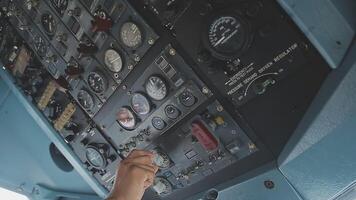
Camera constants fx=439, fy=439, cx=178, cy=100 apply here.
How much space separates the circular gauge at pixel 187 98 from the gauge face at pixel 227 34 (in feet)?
0.94

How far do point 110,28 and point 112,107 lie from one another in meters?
0.46

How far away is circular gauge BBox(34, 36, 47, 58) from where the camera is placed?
2.79 m

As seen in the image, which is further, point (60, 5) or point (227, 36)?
point (60, 5)

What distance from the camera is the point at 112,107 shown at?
7.93 feet

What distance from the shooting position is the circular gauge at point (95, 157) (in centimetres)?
263

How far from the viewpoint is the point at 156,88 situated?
6.82 ft

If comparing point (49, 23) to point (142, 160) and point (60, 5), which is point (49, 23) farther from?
point (142, 160)

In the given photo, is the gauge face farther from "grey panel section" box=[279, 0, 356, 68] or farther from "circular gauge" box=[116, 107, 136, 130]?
"circular gauge" box=[116, 107, 136, 130]

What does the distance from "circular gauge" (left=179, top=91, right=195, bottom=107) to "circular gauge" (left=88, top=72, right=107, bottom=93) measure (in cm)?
56

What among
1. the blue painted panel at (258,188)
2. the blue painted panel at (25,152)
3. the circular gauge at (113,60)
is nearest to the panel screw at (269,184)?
the blue painted panel at (258,188)

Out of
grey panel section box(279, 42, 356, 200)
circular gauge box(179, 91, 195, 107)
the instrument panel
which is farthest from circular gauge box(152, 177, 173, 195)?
grey panel section box(279, 42, 356, 200)

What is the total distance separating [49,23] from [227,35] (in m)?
1.34

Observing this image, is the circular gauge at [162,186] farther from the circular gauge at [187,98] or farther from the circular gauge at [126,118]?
the circular gauge at [187,98]

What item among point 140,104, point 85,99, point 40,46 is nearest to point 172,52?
point 140,104
